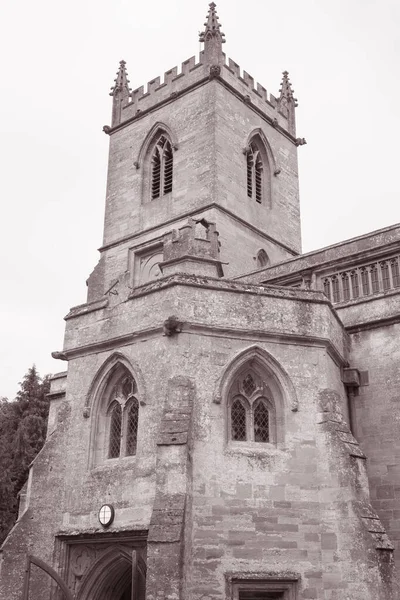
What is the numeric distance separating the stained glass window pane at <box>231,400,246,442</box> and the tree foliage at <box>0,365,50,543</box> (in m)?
17.8

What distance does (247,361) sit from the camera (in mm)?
13078

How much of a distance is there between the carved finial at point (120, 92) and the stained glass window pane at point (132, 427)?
731 inches

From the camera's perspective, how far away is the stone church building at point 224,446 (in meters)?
11.5

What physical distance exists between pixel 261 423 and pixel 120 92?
69.1 ft

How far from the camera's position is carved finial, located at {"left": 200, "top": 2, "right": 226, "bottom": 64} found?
87.6 ft

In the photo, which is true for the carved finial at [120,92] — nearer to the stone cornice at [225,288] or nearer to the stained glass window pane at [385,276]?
the stained glass window pane at [385,276]

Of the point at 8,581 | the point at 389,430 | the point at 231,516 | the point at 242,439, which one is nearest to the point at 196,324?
the point at 242,439

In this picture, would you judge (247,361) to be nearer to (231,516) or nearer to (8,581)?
(231,516)

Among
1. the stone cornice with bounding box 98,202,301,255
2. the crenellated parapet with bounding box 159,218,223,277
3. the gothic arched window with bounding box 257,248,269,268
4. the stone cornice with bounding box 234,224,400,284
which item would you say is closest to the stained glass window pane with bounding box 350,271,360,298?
the stone cornice with bounding box 234,224,400,284

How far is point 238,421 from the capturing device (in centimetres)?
1288

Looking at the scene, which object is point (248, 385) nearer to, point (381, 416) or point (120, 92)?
point (381, 416)

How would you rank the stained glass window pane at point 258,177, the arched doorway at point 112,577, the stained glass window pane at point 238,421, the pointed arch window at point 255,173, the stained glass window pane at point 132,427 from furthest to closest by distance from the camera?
the stained glass window pane at point 258,177, the pointed arch window at point 255,173, the stained glass window pane at point 132,427, the stained glass window pane at point 238,421, the arched doorway at point 112,577

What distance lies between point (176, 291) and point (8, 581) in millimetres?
6205

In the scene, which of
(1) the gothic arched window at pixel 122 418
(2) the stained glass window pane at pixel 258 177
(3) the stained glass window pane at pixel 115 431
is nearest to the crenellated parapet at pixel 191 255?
(1) the gothic arched window at pixel 122 418
